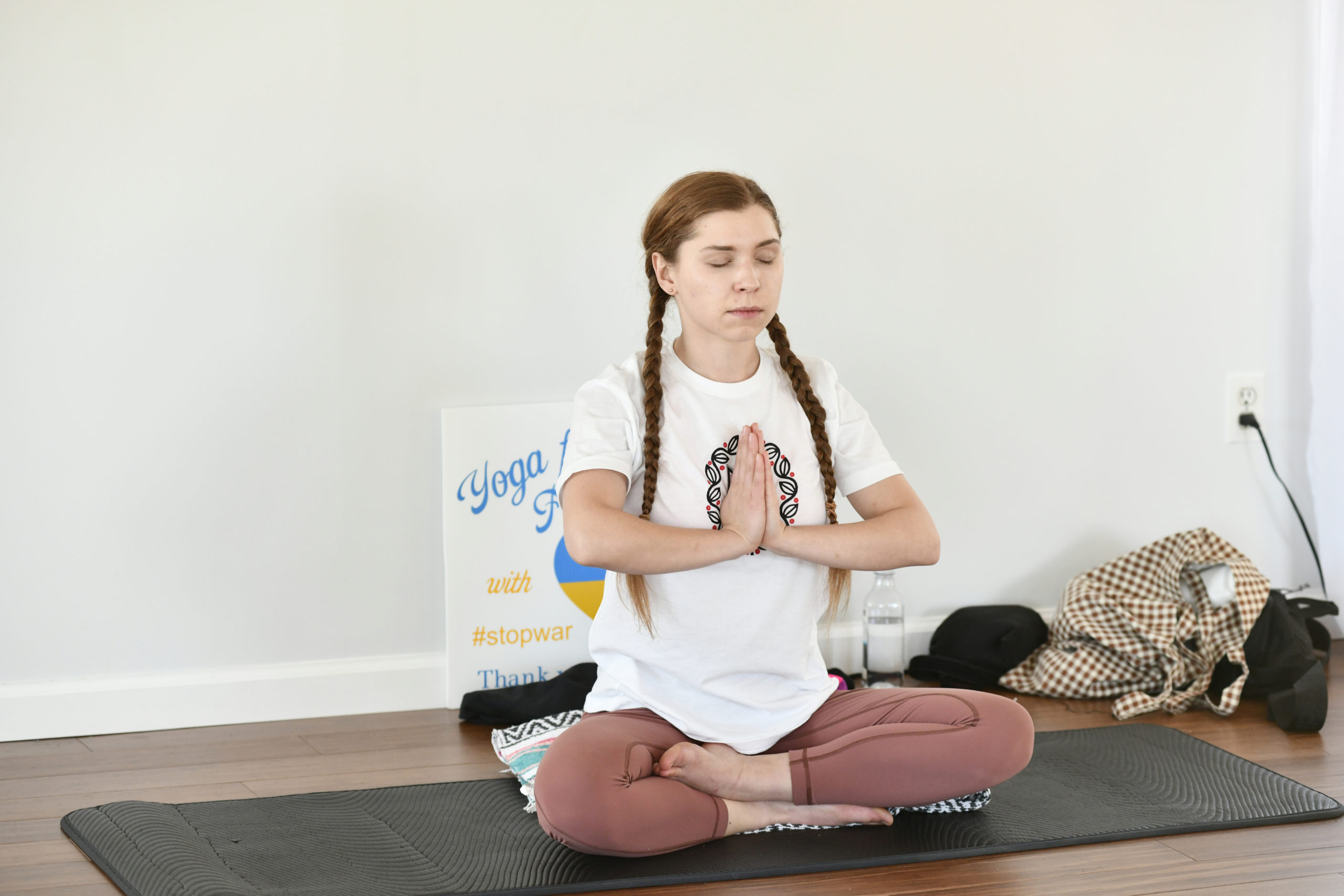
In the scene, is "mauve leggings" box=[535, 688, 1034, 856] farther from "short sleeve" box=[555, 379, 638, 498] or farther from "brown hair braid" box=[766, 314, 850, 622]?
"short sleeve" box=[555, 379, 638, 498]

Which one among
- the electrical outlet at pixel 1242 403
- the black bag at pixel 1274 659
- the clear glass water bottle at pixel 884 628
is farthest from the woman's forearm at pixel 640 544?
the electrical outlet at pixel 1242 403

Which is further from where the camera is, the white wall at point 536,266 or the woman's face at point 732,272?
the white wall at point 536,266

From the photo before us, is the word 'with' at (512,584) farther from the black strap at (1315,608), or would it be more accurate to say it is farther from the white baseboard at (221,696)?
the black strap at (1315,608)

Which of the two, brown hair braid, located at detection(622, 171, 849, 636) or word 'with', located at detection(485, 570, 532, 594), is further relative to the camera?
word 'with', located at detection(485, 570, 532, 594)

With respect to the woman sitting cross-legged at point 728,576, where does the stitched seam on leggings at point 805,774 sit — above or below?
below

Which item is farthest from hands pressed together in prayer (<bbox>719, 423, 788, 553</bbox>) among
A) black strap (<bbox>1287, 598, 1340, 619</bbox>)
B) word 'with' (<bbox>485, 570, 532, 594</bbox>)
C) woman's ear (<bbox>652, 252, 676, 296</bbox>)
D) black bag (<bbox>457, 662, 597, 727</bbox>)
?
black strap (<bbox>1287, 598, 1340, 619</bbox>)

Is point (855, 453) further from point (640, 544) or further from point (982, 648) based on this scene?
point (982, 648)

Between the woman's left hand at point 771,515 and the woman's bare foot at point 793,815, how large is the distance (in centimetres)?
33

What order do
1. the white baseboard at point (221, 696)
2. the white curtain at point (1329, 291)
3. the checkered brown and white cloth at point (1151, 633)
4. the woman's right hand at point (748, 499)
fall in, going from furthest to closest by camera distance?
the white curtain at point (1329, 291) → the checkered brown and white cloth at point (1151, 633) → the white baseboard at point (221, 696) → the woman's right hand at point (748, 499)

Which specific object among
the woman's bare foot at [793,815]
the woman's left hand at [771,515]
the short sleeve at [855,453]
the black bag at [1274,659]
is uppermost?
the short sleeve at [855,453]

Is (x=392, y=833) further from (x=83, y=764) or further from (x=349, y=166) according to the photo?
(x=349, y=166)

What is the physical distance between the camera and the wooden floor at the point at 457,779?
4.38 feet

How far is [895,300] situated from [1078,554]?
0.68m

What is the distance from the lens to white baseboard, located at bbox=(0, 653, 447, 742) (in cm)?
200
